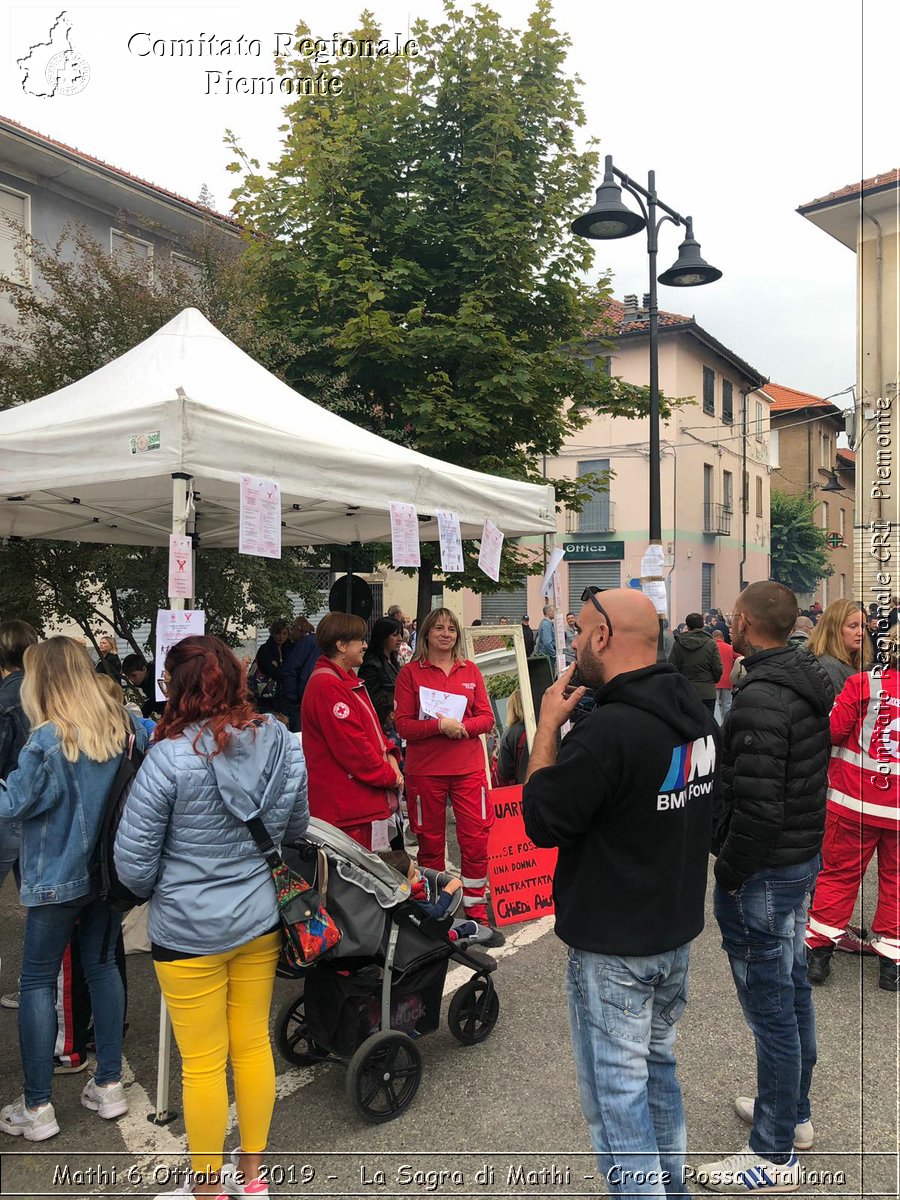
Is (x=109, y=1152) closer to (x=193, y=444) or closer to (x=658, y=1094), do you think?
(x=658, y=1094)

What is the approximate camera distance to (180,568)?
3.61 m

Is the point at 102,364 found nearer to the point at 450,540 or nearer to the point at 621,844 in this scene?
the point at 450,540

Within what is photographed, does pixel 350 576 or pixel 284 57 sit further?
Answer: pixel 284 57

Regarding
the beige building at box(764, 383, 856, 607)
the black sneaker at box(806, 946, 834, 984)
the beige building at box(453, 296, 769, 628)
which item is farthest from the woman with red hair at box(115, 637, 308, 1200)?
the beige building at box(764, 383, 856, 607)

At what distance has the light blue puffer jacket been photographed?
8.18 ft

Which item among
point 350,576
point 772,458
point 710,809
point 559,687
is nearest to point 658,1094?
point 710,809

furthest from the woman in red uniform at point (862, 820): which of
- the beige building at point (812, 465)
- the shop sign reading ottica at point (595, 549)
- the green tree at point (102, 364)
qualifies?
the beige building at point (812, 465)

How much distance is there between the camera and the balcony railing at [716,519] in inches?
1324

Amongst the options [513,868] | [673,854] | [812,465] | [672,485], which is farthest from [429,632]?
[812,465]

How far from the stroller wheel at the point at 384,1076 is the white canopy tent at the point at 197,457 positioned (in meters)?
2.22

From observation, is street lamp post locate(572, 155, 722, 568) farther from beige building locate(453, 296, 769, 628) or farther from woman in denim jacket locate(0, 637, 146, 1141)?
beige building locate(453, 296, 769, 628)

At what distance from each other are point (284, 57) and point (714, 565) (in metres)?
28.7

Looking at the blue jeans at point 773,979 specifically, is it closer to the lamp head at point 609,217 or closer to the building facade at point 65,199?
the lamp head at point 609,217

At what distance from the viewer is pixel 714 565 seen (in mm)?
34594
